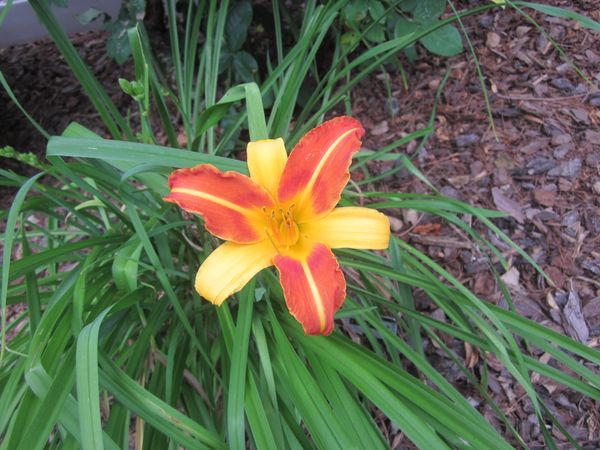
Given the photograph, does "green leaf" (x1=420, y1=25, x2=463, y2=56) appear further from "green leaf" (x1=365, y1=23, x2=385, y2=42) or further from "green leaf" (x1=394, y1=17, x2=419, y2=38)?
"green leaf" (x1=365, y1=23, x2=385, y2=42)

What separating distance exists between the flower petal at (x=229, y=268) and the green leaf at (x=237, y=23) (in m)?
1.19

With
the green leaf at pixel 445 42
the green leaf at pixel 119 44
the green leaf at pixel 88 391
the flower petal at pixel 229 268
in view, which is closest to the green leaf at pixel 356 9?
the green leaf at pixel 445 42

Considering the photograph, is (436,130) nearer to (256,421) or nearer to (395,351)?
(395,351)

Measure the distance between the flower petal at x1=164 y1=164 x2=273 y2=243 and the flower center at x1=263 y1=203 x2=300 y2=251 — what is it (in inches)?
0.6

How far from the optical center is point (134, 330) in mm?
1392

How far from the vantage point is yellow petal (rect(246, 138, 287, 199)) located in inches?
37.1

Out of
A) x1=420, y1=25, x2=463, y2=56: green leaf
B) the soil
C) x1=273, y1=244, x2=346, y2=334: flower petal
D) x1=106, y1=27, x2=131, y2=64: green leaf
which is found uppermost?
x1=106, y1=27, x2=131, y2=64: green leaf

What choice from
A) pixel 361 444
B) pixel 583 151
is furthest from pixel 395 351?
pixel 583 151

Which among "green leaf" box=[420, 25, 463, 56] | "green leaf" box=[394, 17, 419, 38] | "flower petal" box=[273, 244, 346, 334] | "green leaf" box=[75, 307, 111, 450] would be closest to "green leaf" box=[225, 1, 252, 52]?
"green leaf" box=[394, 17, 419, 38]

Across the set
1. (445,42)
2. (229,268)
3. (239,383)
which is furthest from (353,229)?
(445,42)

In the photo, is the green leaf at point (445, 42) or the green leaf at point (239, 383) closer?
the green leaf at point (239, 383)

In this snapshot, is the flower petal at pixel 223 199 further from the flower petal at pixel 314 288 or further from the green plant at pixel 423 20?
the green plant at pixel 423 20

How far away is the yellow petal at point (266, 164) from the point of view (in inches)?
37.1

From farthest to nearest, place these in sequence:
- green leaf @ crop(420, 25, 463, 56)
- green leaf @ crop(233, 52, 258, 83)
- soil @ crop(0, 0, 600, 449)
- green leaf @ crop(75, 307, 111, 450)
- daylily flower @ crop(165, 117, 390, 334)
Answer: green leaf @ crop(233, 52, 258, 83) < green leaf @ crop(420, 25, 463, 56) < soil @ crop(0, 0, 600, 449) < daylily flower @ crop(165, 117, 390, 334) < green leaf @ crop(75, 307, 111, 450)
